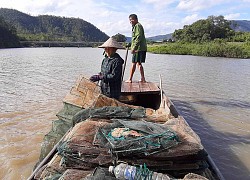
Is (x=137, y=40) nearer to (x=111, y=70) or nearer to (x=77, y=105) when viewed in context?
(x=111, y=70)

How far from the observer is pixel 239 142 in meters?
6.38

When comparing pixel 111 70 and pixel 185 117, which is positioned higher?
pixel 111 70

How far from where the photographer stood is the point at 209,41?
2398 inches

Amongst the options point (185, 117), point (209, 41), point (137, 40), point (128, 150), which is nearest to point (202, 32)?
point (209, 41)

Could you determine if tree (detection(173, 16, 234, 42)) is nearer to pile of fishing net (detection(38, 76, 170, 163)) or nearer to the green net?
pile of fishing net (detection(38, 76, 170, 163))

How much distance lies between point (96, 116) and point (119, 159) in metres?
1.17

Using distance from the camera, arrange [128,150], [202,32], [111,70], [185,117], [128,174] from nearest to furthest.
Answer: [128,174], [128,150], [111,70], [185,117], [202,32]

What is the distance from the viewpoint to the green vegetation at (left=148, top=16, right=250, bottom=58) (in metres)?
40.8

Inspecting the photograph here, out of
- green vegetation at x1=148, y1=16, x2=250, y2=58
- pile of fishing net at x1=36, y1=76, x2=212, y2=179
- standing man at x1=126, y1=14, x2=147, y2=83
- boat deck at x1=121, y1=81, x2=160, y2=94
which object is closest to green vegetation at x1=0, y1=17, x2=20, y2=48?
green vegetation at x1=148, y1=16, x2=250, y2=58

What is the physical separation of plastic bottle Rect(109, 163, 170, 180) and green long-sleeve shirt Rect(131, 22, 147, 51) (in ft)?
16.6

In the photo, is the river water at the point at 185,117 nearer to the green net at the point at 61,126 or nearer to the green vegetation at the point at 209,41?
the green net at the point at 61,126

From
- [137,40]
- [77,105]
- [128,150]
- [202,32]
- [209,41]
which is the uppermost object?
[137,40]

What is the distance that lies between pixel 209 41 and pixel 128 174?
2447 inches

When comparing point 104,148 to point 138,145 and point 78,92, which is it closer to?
point 138,145
